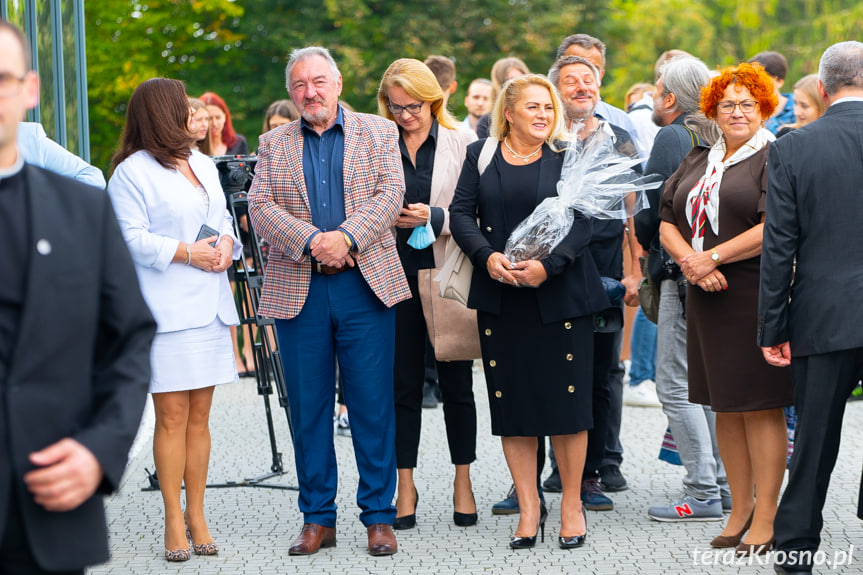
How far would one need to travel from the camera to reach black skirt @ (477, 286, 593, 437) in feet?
17.7

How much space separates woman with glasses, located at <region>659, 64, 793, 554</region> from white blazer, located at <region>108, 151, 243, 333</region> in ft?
7.46

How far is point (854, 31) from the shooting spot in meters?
32.3

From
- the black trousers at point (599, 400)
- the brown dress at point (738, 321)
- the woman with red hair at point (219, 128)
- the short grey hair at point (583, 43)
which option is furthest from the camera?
the woman with red hair at point (219, 128)

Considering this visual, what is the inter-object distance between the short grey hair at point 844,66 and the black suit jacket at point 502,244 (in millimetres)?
1321

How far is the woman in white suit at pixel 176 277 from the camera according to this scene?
527 cm

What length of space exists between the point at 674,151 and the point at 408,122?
4.64 ft

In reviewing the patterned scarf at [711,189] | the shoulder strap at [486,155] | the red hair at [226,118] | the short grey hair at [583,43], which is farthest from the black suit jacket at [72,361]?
the red hair at [226,118]

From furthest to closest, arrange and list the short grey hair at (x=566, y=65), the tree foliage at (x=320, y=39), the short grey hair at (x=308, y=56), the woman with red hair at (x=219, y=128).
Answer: the tree foliage at (x=320, y=39) → the woman with red hair at (x=219, y=128) → the short grey hair at (x=566, y=65) → the short grey hair at (x=308, y=56)

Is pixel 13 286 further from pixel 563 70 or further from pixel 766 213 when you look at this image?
pixel 563 70

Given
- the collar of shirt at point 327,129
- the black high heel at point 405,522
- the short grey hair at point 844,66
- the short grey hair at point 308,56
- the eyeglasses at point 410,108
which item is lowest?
the black high heel at point 405,522

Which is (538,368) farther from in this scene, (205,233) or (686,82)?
(686,82)

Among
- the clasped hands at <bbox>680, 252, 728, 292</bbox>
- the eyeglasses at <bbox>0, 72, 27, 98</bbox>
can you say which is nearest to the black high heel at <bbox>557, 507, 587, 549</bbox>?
the clasped hands at <bbox>680, 252, 728, 292</bbox>

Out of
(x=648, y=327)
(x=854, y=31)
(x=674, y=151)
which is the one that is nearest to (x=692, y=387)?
(x=674, y=151)

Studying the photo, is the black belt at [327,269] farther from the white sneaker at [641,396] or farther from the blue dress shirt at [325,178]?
the white sneaker at [641,396]
